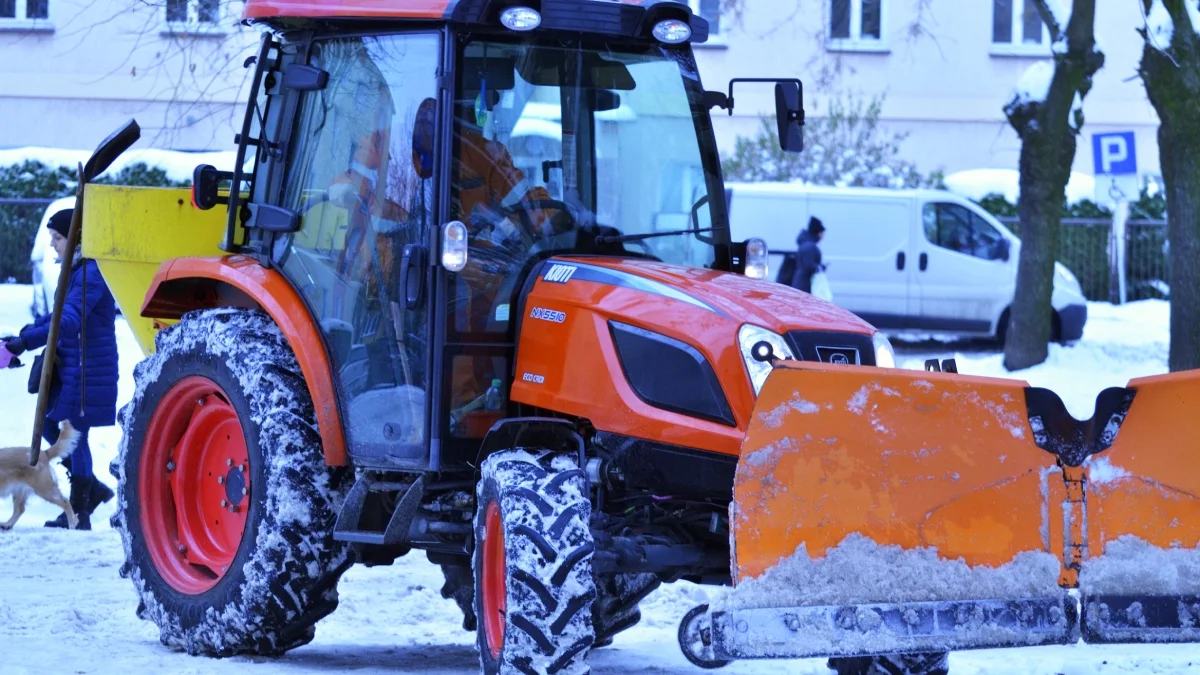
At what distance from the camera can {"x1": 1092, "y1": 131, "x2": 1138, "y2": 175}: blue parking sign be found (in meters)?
18.4

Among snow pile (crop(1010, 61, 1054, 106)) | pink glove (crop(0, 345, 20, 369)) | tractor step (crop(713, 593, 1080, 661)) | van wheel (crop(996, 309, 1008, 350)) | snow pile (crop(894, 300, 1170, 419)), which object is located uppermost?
snow pile (crop(1010, 61, 1054, 106))

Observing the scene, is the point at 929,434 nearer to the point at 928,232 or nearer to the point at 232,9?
the point at 232,9

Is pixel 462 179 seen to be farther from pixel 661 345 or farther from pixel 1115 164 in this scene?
pixel 1115 164

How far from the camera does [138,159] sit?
1956cm

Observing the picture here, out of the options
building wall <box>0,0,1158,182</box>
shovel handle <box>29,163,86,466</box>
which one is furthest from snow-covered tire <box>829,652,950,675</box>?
building wall <box>0,0,1158,182</box>

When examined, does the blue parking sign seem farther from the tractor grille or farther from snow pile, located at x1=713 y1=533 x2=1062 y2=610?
snow pile, located at x1=713 y1=533 x2=1062 y2=610

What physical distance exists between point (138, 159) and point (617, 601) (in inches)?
567

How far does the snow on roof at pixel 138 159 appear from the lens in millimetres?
19156

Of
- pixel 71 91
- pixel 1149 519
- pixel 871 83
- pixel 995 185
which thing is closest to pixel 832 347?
pixel 1149 519

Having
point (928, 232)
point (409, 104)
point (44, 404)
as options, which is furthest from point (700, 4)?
point (409, 104)

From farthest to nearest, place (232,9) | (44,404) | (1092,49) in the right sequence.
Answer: (1092,49) < (232,9) < (44,404)

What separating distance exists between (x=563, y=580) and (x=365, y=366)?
134 cm

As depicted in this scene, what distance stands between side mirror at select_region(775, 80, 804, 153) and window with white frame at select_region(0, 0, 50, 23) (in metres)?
18.6

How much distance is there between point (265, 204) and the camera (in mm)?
6422
